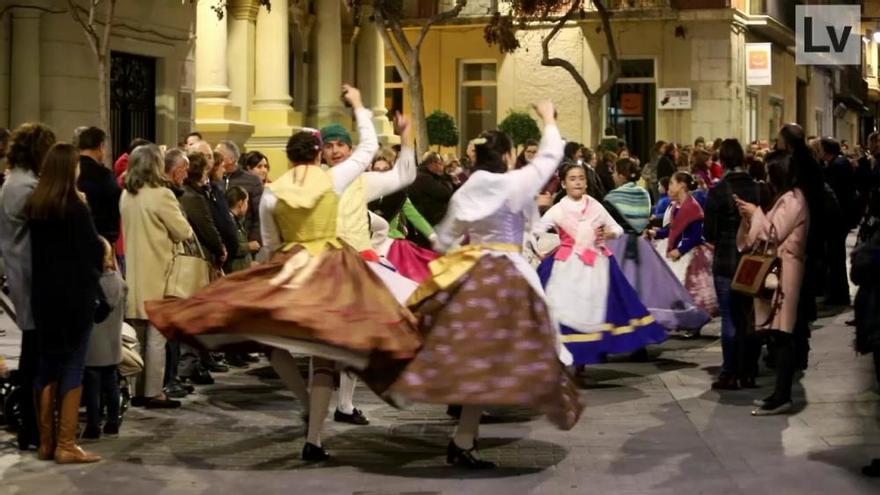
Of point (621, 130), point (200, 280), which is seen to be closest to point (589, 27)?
point (621, 130)

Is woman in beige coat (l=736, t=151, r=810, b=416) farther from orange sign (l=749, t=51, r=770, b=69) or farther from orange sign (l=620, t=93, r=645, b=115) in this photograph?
orange sign (l=620, t=93, r=645, b=115)

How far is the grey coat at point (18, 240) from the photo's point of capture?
10406 mm

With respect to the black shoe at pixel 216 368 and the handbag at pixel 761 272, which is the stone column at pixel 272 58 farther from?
the handbag at pixel 761 272

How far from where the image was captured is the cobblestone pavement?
31.8 feet

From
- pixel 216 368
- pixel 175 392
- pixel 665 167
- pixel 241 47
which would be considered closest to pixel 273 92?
pixel 241 47

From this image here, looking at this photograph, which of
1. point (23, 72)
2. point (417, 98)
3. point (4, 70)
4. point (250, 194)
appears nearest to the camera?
point (250, 194)

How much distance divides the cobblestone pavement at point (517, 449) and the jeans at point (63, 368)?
0.50 meters

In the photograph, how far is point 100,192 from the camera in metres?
11.7

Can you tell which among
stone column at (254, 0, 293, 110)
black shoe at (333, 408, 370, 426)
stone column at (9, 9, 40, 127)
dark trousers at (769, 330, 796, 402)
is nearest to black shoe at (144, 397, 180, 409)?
black shoe at (333, 408, 370, 426)

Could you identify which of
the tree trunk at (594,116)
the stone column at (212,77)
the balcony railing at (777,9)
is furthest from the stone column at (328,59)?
the balcony railing at (777,9)

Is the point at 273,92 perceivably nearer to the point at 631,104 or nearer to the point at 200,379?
the point at 200,379

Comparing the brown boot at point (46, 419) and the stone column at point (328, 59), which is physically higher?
the stone column at point (328, 59)

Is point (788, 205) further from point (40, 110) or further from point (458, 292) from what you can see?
point (40, 110)

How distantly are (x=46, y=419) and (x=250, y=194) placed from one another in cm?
519
